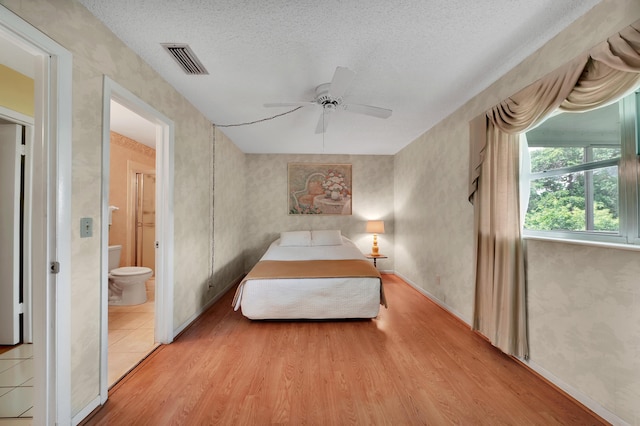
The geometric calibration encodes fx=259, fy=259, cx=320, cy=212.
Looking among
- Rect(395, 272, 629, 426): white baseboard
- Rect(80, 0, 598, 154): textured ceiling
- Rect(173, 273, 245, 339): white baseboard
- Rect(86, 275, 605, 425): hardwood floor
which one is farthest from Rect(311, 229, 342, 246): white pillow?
Rect(395, 272, 629, 426): white baseboard

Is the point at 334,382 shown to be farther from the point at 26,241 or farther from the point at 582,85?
the point at 26,241

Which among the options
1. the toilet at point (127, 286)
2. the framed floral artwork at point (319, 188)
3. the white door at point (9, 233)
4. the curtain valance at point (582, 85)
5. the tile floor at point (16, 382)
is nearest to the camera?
the curtain valance at point (582, 85)

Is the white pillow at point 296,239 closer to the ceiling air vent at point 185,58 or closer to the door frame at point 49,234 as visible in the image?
the ceiling air vent at point 185,58

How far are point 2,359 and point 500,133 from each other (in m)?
4.11

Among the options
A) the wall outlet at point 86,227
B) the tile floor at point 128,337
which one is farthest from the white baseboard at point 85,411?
the wall outlet at point 86,227

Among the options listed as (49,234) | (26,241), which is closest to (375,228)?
(49,234)

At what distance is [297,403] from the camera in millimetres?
1545

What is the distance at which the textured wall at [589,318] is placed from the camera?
1.29 meters

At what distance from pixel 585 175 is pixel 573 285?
69 centimetres

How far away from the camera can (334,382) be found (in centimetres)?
173

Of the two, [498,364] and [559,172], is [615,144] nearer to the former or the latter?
[559,172]

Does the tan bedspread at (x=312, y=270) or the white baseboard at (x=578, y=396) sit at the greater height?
the tan bedspread at (x=312, y=270)

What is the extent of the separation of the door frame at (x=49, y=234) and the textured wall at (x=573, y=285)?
9.21 ft

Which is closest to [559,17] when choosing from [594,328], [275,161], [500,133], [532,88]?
[532,88]
